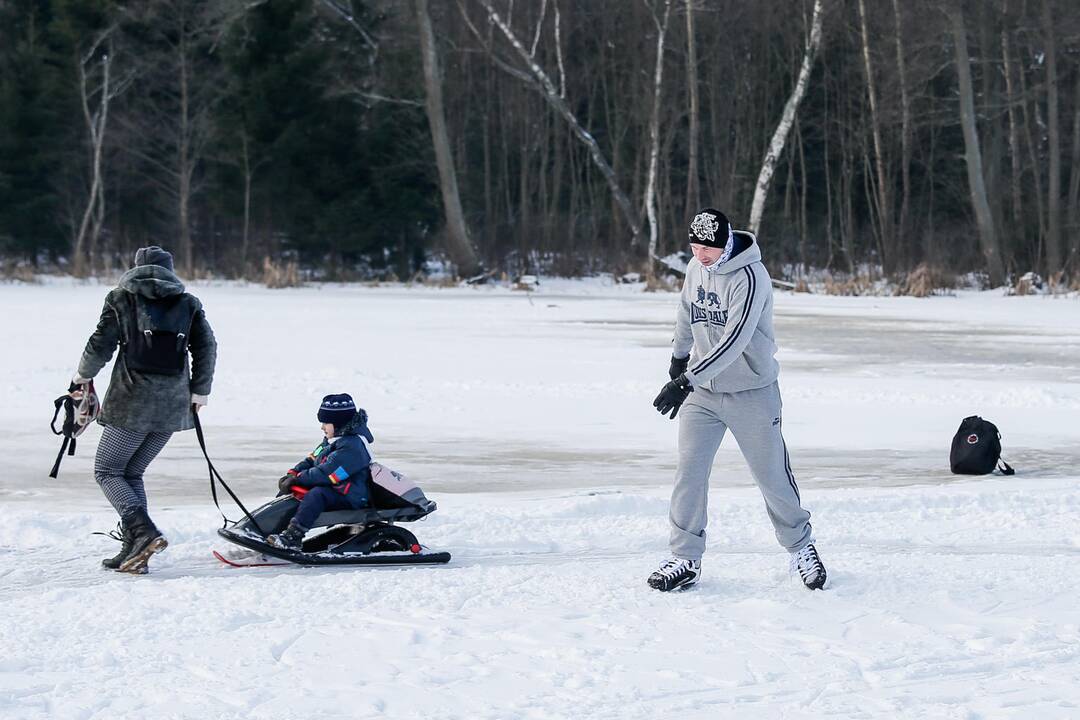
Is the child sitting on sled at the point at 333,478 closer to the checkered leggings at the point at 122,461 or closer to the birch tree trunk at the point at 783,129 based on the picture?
the checkered leggings at the point at 122,461

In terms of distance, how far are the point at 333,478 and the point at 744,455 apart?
1873 mm

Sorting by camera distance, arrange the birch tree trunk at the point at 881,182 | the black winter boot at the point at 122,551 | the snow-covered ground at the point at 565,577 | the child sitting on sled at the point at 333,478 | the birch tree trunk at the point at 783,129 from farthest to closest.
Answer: the birch tree trunk at the point at 881,182 → the birch tree trunk at the point at 783,129 → the child sitting on sled at the point at 333,478 → the black winter boot at the point at 122,551 → the snow-covered ground at the point at 565,577

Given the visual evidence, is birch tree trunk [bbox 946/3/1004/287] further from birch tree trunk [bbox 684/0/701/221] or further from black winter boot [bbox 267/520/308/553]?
black winter boot [bbox 267/520/308/553]

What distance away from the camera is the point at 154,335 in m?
6.05

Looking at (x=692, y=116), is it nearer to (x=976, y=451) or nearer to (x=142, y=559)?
(x=976, y=451)

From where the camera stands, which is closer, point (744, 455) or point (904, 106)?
point (744, 455)

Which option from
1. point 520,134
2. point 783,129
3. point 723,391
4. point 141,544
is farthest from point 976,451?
point 520,134

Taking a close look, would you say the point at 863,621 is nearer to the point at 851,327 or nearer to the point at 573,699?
the point at 573,699

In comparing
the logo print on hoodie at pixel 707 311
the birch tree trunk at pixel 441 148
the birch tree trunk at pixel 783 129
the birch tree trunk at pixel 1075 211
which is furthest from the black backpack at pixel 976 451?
the birch tree trunk at pixel 441 148

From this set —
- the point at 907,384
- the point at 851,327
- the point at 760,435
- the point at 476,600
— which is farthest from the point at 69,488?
the point at 851,327

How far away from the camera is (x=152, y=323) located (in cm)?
604

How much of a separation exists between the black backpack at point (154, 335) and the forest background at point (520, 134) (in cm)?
2512

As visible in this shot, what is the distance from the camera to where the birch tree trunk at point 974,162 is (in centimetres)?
3058

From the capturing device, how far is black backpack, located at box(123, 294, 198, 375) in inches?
238
